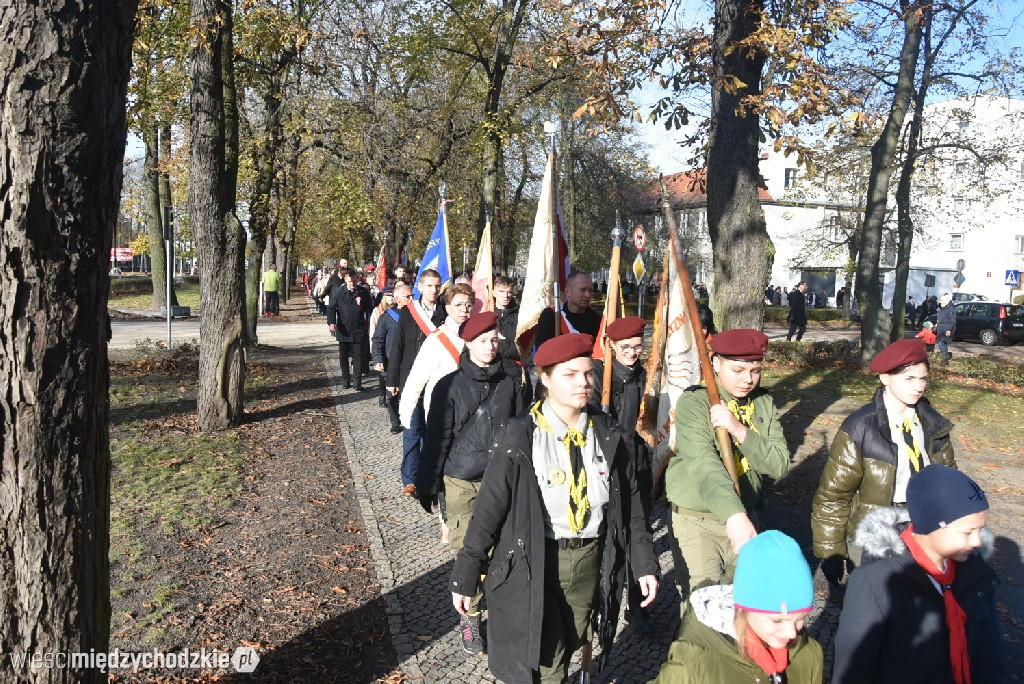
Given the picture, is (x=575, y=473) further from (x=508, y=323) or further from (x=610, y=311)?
(x=508, y=323)

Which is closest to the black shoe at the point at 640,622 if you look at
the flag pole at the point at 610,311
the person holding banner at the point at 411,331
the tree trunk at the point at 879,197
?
the flag pole at the point at 610,311

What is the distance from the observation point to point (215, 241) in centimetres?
1064

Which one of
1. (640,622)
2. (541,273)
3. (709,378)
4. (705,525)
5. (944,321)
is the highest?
(541,273)

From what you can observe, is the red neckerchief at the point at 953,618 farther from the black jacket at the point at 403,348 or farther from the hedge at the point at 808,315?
the hedge at the point at 808,315

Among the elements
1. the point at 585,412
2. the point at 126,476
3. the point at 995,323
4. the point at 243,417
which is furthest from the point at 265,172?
the point at 995,323

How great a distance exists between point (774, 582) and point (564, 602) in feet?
Answer: 5.10

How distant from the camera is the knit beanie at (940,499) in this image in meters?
2.78

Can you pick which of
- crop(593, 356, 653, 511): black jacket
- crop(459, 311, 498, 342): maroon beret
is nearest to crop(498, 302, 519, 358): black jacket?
crop(593, 356, 653, 511): black jacket

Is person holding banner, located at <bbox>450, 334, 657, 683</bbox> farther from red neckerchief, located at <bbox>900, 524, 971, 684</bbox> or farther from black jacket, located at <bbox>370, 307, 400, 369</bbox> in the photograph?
black jacket, located at <bbox>370, 307, 400, 369</bbox>

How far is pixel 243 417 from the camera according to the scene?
11445mm

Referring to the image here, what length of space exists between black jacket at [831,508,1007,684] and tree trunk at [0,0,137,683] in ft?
9.04

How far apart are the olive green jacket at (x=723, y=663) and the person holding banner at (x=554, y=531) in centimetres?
110

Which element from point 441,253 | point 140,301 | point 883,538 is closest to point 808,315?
point 140,301

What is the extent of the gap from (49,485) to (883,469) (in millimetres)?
3744
